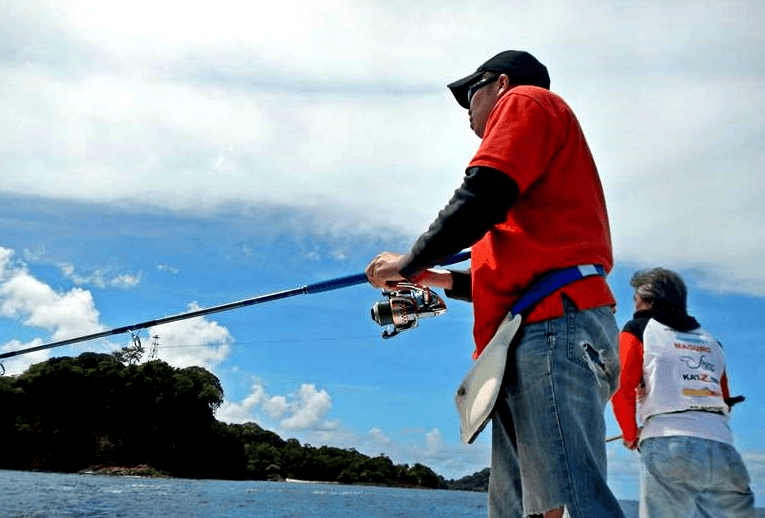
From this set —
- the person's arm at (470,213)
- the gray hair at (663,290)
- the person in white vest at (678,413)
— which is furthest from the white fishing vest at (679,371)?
the person's arm at (470,213)

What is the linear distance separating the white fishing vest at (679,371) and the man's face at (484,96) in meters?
2.59

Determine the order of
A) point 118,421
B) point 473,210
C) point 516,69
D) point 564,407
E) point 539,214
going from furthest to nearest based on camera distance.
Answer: point 118,421, point 516,69, point 539,214, point 473,210, point 564,407

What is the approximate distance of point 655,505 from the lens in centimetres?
494

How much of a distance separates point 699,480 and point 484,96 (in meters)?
3.02

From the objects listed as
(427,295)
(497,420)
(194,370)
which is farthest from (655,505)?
(194,370)

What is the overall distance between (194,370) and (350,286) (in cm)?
13264

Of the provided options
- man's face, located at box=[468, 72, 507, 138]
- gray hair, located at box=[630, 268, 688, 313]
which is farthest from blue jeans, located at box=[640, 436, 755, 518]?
man's face, located at box=[468, 72, 507, 138]

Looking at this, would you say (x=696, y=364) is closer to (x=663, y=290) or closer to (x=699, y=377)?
(x=699, y=377)

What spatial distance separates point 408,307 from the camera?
3832mm

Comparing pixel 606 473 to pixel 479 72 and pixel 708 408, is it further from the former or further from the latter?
pixel 708 408

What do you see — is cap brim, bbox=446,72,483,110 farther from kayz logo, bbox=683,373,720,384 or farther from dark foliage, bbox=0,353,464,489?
dark foliage, bbox=0,353,464,489

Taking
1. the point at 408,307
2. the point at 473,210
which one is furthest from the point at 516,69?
the point at 408,307

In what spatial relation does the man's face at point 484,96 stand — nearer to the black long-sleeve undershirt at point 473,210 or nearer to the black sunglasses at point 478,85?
the black sunglasses at point 478,85

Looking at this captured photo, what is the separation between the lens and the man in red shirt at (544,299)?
249cm
